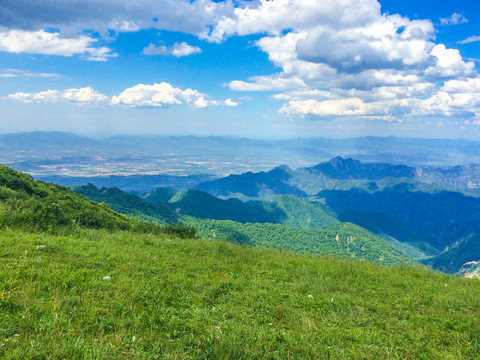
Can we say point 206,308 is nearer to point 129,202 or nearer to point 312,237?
point 129,202

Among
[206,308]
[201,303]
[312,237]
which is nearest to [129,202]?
[312,237]

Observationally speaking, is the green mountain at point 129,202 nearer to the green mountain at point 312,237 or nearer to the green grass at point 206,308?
the green mountain at point 312,237

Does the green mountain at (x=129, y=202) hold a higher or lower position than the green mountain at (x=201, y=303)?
lower

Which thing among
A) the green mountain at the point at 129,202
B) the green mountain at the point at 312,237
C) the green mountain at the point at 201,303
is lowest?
the green mountain at the point at 312,237

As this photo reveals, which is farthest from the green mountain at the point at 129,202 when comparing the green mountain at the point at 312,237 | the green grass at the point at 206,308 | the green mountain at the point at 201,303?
the green grass at the point at 206,308

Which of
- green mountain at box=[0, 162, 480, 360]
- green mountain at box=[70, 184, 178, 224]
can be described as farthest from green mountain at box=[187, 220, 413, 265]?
green mountain at box=[0, 162, 480, 360]

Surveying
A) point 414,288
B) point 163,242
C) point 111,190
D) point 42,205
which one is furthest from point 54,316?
point 111,190

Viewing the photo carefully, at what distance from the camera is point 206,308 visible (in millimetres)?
5832

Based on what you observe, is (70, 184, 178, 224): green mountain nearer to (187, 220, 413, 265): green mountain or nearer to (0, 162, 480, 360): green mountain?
(187, 220, 413, 265): green mountain

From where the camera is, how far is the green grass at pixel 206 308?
4.35m

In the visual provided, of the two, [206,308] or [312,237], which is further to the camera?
[312,237]

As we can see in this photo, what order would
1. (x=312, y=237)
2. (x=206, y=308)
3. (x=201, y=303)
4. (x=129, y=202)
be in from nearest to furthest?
1. (x=206, y=308)
2. (x=201, y=303)
3. (x=129, y=202)
4. (x=312, y=237)

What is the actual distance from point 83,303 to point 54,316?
62cm

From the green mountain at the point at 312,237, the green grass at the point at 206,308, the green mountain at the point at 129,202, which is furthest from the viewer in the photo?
the green mountain at the point at 312,237
